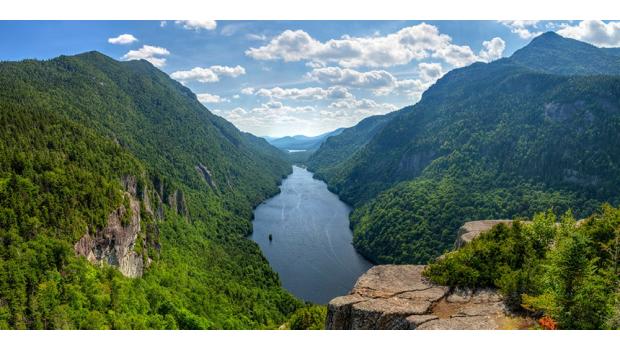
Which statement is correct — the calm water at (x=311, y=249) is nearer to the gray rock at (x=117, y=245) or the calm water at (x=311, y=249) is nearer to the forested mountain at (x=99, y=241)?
the forested mountain at (x=99, y=241)

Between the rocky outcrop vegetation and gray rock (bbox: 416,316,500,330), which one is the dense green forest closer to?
gray rock (bbox: 416,316,500,330)

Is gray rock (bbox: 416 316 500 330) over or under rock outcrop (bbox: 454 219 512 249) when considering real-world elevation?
under

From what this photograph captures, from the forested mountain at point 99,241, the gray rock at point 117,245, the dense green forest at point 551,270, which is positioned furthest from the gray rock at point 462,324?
the gray rock at point 117,245

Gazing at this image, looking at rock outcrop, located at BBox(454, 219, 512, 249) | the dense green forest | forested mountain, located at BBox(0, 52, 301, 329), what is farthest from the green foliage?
forested mountain, located at BBox(0, 52, 301, 329)

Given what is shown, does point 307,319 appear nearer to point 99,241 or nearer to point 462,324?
point 462,324

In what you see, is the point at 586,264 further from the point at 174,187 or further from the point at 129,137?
the point at 129,137

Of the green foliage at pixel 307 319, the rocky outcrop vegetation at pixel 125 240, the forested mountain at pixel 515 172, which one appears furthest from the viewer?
the forested mountain at pixel 515 172

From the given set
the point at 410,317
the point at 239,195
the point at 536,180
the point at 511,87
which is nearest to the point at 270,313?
the point at 410,317
